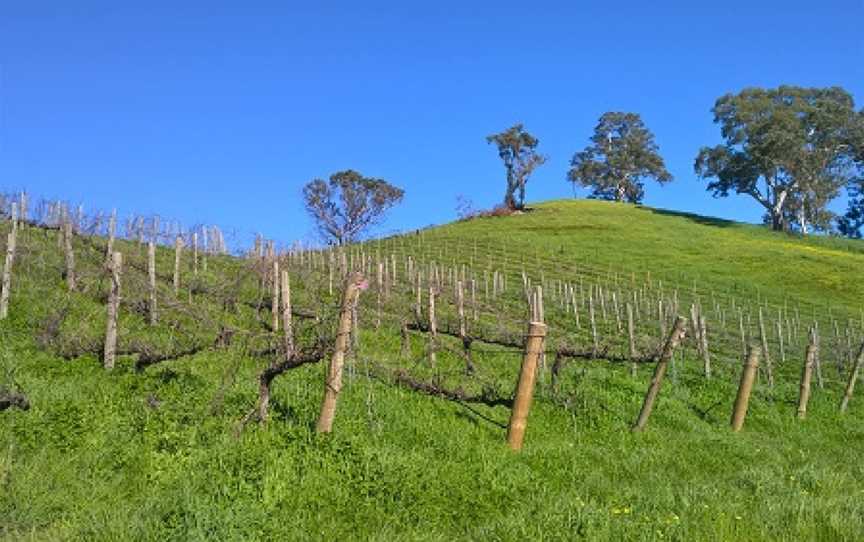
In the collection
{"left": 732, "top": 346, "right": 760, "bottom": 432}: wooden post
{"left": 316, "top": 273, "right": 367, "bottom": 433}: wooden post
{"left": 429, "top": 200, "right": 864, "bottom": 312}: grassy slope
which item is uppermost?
{"left": 429, "top": 200, "right": 864, "bottom": 312}: grassy slope

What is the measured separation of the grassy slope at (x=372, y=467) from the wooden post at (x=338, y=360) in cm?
42

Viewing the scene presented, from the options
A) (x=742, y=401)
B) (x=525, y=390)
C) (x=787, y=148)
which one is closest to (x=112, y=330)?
(x=525, y=390)

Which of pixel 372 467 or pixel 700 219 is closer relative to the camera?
pixel 372 467

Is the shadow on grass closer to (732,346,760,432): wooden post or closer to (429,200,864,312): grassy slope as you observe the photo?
(429,200,864,312): grassy slope

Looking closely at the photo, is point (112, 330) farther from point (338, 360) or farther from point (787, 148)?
point (787, 148)

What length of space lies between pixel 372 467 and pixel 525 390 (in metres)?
3.46

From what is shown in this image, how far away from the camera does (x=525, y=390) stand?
11.0m

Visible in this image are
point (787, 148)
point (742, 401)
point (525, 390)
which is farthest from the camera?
point (787, 148)

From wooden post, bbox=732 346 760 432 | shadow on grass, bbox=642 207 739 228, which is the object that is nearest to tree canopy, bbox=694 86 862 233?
shadow on grass, bbox=642 207 739 228

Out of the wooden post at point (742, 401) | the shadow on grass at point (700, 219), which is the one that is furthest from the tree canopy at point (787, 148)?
the wooden post at point (742, 401)

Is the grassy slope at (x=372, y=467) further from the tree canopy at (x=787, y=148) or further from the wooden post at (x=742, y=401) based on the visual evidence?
the tree canopy at (x=787, y=148)

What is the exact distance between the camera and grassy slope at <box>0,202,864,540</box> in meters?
6.51

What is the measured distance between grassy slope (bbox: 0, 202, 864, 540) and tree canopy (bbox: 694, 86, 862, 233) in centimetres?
7128

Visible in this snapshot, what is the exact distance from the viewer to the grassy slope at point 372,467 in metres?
6.51
